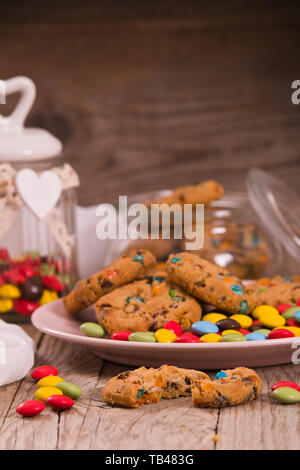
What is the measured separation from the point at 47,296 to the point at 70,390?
0.39m

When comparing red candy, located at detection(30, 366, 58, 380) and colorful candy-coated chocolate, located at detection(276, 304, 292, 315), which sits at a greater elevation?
colorful candy-coated chocolate, located at detection(276, 304, 292, 315)

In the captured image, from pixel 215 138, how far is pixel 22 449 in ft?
3.41

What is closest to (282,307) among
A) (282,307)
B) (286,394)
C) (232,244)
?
(282,307)

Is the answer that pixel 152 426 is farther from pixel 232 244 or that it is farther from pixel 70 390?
pixel 232 244

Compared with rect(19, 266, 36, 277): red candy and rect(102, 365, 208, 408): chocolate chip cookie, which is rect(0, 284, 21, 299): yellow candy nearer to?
rect(19, 266, 36, 277): red candy

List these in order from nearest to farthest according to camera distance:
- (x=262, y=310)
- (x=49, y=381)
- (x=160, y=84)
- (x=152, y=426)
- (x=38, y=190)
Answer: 1. (x=152, y=426)
2. (x=49, y=381)
3. (x=262, y=310)
4. (x=38, y=190)
5. (x=160, y=84)

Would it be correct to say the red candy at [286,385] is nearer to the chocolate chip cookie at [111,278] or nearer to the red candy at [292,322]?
the red candy at [292,322]

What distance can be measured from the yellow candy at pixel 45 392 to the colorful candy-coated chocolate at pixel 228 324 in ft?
0.70

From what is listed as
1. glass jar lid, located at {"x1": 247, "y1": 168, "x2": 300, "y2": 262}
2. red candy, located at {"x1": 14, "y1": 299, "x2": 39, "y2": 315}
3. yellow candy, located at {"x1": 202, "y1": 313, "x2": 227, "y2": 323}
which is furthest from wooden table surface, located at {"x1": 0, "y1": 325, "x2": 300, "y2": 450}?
glass jar lid, located at {"x1": 247, "y1": 168, "x2": 300, "y2": 262}

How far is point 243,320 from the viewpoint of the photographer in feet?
2.92

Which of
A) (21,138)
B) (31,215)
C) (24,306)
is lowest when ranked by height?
(24,306)

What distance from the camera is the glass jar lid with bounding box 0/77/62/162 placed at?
1113 mm

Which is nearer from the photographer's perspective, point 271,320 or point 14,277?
point 271,320

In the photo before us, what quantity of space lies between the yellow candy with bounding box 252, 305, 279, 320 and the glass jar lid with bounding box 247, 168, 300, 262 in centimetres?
29
